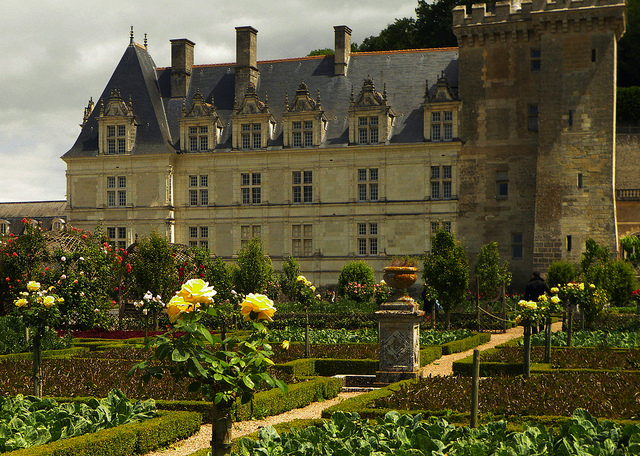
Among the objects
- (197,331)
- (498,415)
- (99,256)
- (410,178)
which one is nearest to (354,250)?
(410,178)

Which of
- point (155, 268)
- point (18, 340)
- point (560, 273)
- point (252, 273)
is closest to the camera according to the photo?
point (18, 340)

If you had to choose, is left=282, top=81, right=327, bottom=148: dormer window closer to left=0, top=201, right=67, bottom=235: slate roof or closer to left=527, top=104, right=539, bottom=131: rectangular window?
left=527, top=104, right=539, bottom=131: rectangular window

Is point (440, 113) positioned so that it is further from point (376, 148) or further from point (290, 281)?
point (290, 281)

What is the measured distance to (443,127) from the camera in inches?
1377

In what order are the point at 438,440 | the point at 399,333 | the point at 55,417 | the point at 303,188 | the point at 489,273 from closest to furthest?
1. the point at 438,440
2. the point at 55,417
3. the point at 399,333
4. the point at 489,273
5. the point at 303,188

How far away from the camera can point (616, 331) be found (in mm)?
19953

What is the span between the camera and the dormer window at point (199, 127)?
122ft

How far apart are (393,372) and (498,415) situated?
12.2 ft

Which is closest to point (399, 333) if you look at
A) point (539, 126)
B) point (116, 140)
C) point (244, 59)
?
point (539, 126)

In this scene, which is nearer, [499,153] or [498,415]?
[498,415]

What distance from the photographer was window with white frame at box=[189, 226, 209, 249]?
123 ft

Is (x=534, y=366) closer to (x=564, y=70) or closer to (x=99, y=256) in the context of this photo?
(x=99, y=256)

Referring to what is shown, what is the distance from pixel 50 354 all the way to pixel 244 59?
80.0 feet

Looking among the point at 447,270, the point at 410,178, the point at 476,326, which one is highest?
the point at 410,178
